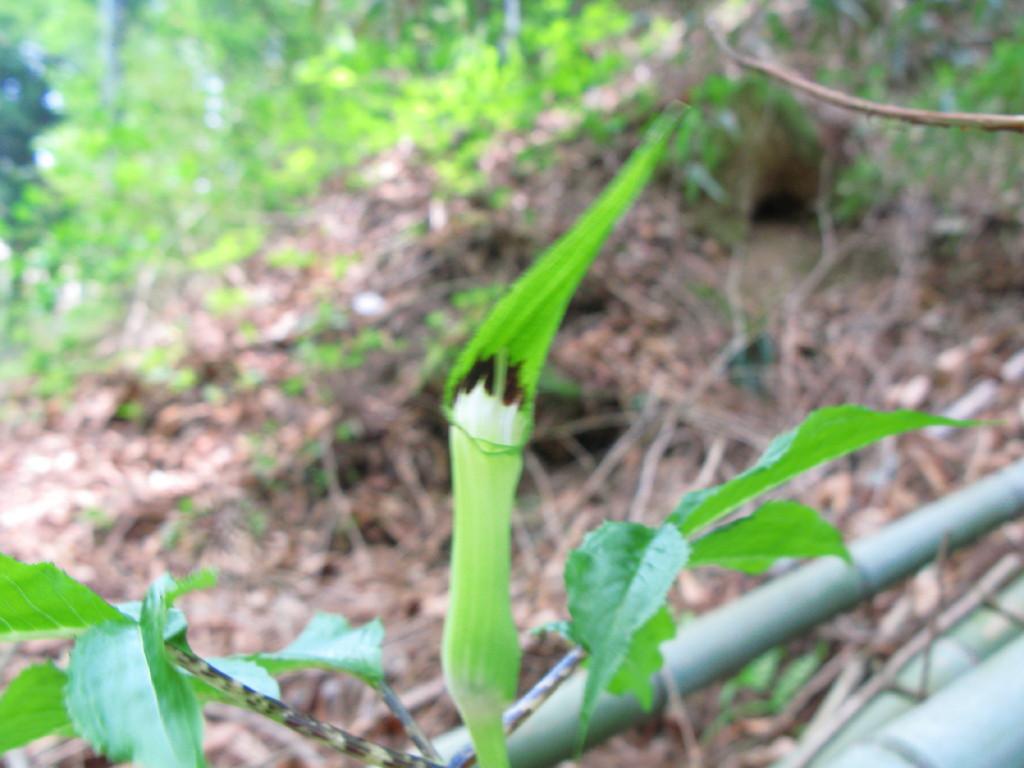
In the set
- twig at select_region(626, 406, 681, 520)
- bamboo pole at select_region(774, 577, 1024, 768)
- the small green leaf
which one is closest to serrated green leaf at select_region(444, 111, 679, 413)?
the small green leaf

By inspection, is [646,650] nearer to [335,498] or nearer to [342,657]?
[342,657]

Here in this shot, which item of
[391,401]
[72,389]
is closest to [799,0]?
[391,401]

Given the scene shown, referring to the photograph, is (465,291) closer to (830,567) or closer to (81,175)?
(81,175)

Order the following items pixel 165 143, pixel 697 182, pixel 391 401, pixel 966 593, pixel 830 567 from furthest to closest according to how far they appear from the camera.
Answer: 1. pixel 165 143
2. pixel 697 182
3. pixel 391 401
4. pixel 966 593
5. pixel 830 567

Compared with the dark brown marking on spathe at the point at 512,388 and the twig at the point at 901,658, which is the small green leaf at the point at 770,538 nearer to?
the dark brown marking on spathe at the point at 512,388

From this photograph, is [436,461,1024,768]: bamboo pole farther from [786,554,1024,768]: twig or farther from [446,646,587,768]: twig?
[446,646,587,768]: twig
